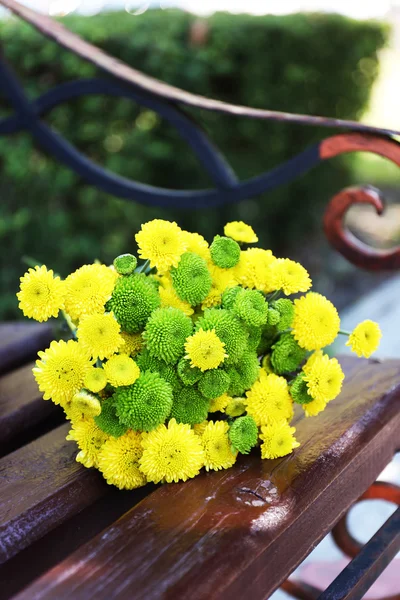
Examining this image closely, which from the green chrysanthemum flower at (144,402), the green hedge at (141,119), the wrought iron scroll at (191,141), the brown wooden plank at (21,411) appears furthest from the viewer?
the green hedge at (141,119)

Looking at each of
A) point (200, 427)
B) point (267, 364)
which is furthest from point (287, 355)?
point (200, 427)

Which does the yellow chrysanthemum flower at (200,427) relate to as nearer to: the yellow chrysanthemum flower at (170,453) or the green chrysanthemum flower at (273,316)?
the yellow chrysanthemum flower at (170,453)

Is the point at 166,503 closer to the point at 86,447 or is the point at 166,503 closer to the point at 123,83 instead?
the point at 86,447

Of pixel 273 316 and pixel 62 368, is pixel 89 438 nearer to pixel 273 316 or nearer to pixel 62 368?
pixel 62 368

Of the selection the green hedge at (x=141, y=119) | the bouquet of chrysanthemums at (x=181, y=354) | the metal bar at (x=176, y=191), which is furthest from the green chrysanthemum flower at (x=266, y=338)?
the green hedge at (x=141, y=119)

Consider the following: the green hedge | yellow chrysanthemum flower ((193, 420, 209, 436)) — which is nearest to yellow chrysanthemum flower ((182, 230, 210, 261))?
yellow chrysanthemum flower ((193, 420, 209, 436))

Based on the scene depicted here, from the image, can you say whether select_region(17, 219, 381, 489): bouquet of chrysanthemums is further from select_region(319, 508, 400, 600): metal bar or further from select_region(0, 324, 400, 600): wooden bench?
select_region(319, 508, 400, 600): metal bar
